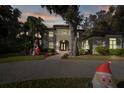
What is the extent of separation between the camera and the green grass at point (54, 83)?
16.6 ft

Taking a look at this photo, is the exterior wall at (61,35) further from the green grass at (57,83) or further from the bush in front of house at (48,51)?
the green grass at (57,83)

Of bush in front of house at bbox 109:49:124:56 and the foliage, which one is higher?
bush in front of house at bbox 109:49:124:56

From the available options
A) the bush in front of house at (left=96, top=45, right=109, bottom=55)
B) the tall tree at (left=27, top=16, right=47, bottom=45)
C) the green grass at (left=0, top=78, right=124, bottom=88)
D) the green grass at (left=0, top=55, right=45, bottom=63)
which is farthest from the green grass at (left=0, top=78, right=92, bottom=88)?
the tall tree at (left=27, top=16, right=47, bottom=45)

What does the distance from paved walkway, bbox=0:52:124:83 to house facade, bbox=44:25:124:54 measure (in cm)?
18

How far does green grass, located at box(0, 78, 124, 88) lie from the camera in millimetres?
5047

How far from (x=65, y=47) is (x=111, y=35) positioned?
678 mm

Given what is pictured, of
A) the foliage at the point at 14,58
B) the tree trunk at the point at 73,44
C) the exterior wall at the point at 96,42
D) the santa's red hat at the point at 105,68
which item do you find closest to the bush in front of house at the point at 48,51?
the foliage at the point at 14,58

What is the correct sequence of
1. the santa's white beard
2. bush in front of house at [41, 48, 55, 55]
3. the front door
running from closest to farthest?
the santa's white beard, the front door, bush in front of house at [41, 48, 55, 55]

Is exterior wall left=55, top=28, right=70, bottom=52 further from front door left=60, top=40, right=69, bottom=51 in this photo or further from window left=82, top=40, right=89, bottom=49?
window left=82, top=40, right=89, bottom=49

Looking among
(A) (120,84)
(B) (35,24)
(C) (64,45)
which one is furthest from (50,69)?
(A) (120,84)

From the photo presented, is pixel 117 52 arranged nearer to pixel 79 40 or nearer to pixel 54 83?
pixel 79 40

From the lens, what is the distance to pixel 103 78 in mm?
4777

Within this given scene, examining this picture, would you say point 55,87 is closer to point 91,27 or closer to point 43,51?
point 43,51

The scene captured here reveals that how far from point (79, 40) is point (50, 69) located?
0.58m
